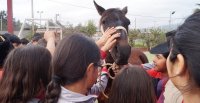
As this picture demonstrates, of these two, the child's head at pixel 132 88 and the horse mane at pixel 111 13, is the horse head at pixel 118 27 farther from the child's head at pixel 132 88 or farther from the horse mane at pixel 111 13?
the child's head at pixel 132 88

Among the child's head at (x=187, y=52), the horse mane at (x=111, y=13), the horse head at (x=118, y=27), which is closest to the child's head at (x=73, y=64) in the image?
the child's head at (x=187, y=52)

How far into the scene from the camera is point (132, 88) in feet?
7.45

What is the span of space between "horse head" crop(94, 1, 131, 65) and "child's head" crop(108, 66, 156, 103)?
2.11 feet

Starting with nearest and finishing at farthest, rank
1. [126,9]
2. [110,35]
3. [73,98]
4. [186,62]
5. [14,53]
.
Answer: [186,62] → [73,98] → [14,53] → [110,35] → [126,9]

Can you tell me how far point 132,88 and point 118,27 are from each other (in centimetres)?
114

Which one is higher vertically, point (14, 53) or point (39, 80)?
point (14, 53)

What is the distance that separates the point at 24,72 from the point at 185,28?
4.34 feet

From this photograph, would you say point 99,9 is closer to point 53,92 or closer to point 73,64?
point 73,64

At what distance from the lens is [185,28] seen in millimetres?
1147

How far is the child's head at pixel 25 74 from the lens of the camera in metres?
2.09

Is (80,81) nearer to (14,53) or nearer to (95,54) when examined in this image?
(95,54)

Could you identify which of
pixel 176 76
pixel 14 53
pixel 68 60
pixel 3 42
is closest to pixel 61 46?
pixel 68 60

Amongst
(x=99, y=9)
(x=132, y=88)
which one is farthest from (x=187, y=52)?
(x=99, y=9)

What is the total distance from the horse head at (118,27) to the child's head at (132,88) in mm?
642
